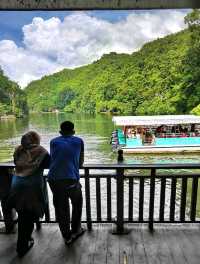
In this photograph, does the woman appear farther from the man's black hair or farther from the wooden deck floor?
the wooden deck floor

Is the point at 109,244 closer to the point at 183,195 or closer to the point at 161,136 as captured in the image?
the point at 183,195

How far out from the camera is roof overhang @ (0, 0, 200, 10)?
7.91 ft

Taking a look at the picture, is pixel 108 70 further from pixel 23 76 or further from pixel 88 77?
pixel 23 76

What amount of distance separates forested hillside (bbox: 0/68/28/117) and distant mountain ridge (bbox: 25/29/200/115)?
3.70 metres

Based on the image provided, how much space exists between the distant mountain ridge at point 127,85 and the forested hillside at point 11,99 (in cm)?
370

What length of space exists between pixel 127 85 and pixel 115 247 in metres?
45.4

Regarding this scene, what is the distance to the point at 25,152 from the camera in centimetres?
227

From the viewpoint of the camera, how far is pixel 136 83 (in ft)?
151

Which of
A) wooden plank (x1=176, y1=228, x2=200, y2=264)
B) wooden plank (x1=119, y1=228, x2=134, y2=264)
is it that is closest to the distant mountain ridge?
wooden plank (x1=176, y1=228, x2=200, y2=264)

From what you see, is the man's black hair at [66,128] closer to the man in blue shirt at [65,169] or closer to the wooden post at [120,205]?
the man in blue shirt at [65,169]

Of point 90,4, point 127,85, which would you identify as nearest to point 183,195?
Answer: point 90,4

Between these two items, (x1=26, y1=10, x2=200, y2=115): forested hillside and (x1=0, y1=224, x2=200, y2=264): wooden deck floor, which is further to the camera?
(x1=26, y1=10, x2=200, y2=115): forested hillside

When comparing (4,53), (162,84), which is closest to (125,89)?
(162,84)

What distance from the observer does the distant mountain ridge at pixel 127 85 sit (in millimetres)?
38253
